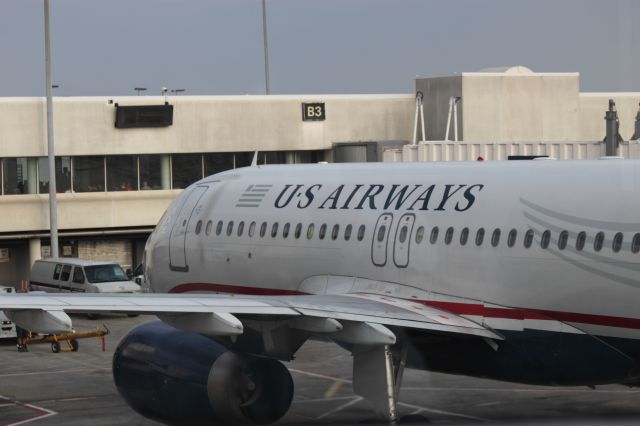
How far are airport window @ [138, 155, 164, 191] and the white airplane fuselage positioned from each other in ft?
55.2

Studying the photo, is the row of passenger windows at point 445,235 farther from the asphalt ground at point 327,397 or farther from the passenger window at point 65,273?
the passenger window at point 65,273

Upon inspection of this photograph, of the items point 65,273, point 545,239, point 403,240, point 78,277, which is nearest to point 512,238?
point 545,239

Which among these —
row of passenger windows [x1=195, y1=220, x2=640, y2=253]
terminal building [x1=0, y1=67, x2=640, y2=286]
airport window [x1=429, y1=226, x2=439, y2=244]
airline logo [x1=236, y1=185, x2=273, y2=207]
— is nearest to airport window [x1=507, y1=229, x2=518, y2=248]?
row of passenger windows [x1=195, y1=220, x2=640, y2=253]

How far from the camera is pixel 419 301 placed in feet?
46.9

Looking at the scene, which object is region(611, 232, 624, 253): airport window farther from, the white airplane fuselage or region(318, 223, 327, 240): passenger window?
region(318, 223, 327, 240): passenger window

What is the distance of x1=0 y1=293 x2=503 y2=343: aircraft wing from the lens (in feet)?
34.6

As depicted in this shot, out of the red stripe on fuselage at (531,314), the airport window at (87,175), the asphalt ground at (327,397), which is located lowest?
the asphalt ground at (327,397)

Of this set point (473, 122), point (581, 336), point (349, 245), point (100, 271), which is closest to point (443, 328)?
point (581, 336)

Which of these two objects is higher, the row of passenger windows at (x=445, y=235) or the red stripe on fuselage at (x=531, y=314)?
the row of passenger windows at (x=445, y=235)

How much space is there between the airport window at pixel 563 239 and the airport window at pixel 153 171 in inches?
939

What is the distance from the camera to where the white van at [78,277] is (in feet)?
109

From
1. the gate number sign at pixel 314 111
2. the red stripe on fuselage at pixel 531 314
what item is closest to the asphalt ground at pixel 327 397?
the red stripe on fuselage at pixel 531 314

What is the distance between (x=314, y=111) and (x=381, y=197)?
21.2 meters

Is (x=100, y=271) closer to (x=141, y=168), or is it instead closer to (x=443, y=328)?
(x=141, y=168)
